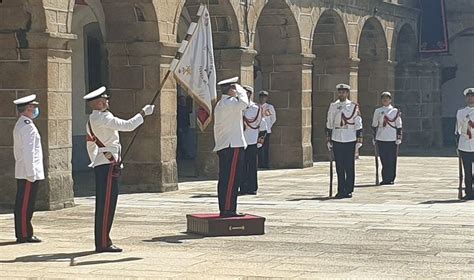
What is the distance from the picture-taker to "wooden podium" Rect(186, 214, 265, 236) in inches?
451

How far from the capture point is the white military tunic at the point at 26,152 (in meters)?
11.2

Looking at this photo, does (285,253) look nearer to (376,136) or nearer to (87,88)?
(376,136)

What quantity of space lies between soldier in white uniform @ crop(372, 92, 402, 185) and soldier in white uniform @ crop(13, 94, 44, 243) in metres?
8.40

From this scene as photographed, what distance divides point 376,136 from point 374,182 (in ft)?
2.93

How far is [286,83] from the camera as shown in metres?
22.3

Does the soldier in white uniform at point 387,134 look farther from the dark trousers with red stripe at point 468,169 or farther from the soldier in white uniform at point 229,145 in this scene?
the soldier in white uniform at point 229,145

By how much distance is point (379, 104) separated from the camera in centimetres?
2742

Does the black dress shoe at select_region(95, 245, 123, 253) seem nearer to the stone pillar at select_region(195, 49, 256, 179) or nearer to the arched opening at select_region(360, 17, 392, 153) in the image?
the stone pillar at select_region(195, 49, 256, 179)

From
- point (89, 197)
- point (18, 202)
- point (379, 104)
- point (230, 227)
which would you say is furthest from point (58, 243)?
point (379, 104)

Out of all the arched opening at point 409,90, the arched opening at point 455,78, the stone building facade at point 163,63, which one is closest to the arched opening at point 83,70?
the stone building facade at point 163,63

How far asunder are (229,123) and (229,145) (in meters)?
0.24

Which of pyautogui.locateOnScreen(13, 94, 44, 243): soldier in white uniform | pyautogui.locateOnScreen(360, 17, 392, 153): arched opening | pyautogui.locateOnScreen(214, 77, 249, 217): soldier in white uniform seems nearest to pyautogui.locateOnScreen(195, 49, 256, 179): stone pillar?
pyautogui.locateOnScreen(214, 77, 249, 217): soldier in white uniform

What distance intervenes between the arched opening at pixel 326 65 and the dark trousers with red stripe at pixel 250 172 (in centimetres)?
809

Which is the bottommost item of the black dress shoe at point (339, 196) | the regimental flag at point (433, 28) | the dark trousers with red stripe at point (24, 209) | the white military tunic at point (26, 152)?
the black dress shoe at point (339, 196)
